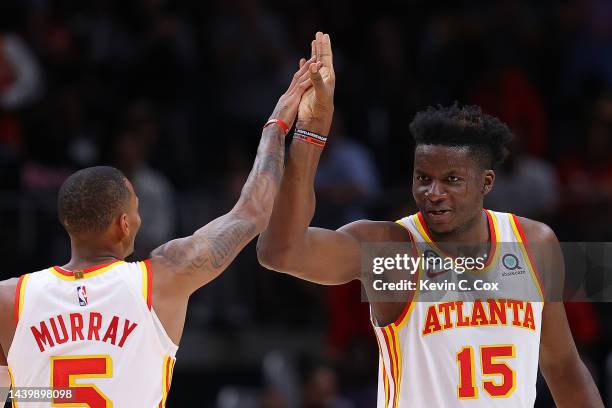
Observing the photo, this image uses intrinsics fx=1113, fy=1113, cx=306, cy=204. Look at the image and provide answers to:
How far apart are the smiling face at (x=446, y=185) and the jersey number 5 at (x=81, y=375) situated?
1.65m

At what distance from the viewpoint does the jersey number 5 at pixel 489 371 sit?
5.03 m

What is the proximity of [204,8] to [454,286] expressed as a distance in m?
7.45

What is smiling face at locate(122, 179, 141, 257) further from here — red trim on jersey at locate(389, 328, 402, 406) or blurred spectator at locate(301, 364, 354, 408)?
blurred spectator at locate(301, 364, 354, 408)

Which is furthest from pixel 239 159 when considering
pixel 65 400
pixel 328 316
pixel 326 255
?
pixel 65 400

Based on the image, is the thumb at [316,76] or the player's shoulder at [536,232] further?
the player's shoulder at [536,232]

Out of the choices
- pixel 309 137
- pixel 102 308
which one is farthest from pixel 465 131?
pixel 102 308

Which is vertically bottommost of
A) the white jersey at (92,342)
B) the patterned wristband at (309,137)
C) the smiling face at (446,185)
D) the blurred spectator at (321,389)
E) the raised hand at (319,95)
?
the blurred spectator at (321,389)

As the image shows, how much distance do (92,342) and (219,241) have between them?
0.71 m

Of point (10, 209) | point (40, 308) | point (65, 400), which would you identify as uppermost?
point (10, 209)

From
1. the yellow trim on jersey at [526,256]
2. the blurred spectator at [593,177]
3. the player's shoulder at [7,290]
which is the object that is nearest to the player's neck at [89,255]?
the player's shoulder at [7,290]

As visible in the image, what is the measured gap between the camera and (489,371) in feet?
16.6

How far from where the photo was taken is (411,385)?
5.06 metres

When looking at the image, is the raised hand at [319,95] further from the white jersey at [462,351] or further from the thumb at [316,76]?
the white jersey at [462,351]

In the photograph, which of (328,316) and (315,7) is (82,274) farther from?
(315,7)
